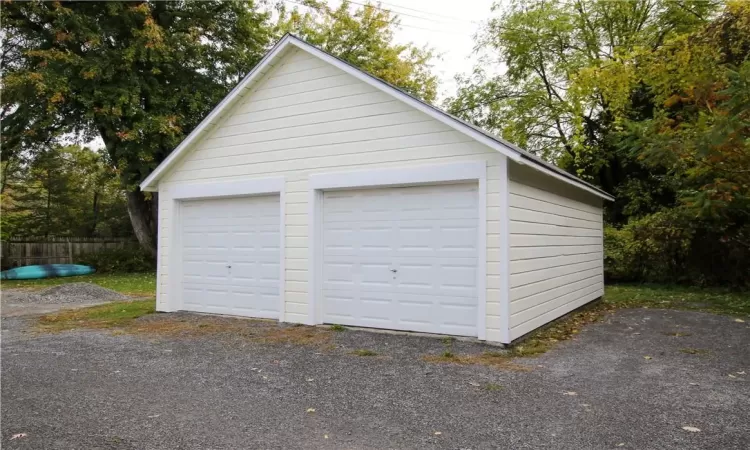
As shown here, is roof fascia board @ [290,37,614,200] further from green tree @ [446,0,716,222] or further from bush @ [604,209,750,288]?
green tree @ [446,0,716,222]

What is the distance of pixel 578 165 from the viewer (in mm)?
18438

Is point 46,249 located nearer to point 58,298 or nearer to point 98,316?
point 58,298

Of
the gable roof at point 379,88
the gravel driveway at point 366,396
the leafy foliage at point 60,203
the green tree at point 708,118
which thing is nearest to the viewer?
the gravel driveway at point 366,396

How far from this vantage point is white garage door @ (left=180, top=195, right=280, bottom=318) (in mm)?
8552

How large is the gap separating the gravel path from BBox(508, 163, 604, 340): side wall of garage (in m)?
9.52

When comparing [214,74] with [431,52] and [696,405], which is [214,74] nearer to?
[431,52]

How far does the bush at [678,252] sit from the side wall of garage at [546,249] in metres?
4.03

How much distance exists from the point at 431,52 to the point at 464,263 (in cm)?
2230

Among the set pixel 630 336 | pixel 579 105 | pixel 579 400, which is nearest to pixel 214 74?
pixel 579 105

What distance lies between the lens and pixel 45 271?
17.8m

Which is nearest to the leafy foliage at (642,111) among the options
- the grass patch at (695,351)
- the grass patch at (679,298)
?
the grass patch at (679,298)

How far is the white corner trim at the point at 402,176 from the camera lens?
6699mm

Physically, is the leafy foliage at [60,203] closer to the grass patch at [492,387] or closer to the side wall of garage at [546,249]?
the side wall of garage at [546,249]

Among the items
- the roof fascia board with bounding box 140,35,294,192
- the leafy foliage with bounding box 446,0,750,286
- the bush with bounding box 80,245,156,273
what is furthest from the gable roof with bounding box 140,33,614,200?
the bush with bounding box 80,245,156,273
